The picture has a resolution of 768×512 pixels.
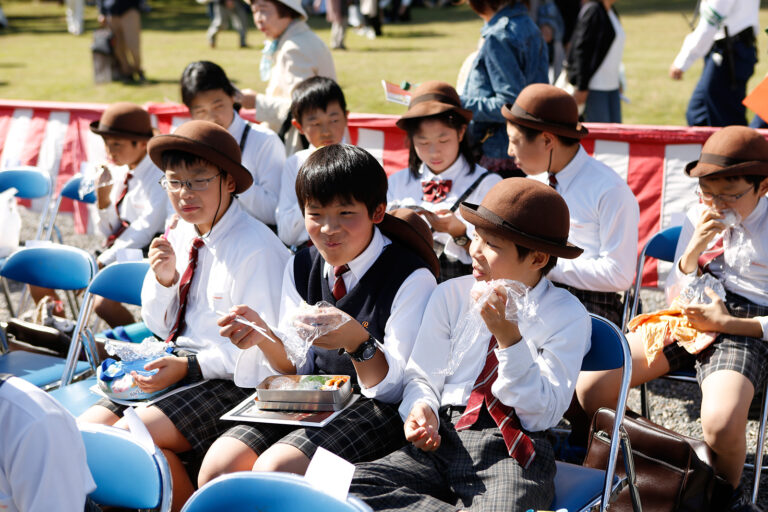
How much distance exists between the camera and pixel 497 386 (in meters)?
2.40

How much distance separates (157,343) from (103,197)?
2111 mm

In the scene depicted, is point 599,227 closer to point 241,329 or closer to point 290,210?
point 290,210

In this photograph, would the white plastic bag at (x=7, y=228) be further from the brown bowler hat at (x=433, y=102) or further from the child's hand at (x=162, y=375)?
the brown bowler hat at (x=433, y=102)

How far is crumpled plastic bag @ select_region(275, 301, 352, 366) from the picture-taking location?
98.0 inches

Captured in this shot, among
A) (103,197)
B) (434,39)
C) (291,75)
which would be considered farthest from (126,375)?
(434,39)

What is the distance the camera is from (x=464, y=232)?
382cm

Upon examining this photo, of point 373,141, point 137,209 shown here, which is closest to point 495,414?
point 137,209

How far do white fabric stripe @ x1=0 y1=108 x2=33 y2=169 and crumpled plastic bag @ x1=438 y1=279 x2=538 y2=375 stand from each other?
18.5ft

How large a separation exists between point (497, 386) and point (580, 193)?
155 centimetres

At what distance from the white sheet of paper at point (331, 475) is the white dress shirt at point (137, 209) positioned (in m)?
3.05

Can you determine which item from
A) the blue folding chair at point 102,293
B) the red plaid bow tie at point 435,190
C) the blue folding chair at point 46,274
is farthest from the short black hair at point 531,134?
the blue folding chair at point 46,274

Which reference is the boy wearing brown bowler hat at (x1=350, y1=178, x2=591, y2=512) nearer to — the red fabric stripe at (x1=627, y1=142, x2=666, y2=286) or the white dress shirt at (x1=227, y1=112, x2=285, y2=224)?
the white dress shirt at (x1=227, y1=112, x2=285, y2=224)

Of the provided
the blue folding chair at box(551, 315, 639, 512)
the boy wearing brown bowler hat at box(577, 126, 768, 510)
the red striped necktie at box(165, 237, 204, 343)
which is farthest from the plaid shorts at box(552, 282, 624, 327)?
the red striped necktie at box(165, 237, 204, 343)

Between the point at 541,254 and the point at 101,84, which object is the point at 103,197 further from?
the point at 101,84
